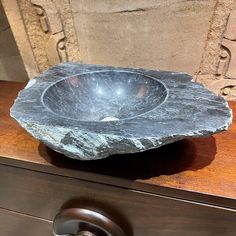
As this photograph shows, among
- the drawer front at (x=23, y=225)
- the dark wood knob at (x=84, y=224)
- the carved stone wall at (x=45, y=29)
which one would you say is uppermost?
the carved stone wall at (x=45, y=29)

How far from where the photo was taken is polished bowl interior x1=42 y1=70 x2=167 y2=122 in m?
0.62

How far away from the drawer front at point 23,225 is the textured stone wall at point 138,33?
0.51 meters

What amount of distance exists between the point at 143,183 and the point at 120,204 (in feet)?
0.29

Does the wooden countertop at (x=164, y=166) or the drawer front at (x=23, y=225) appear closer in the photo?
the wooden countertop at (x=164, y=166)

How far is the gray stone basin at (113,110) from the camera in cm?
41

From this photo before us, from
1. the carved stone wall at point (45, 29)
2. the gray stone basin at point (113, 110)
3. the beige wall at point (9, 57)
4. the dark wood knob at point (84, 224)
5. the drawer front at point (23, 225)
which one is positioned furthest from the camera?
the beige wall at point (9, 57)

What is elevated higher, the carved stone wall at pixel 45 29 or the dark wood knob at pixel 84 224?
the carved stone wall at pixel 45 29

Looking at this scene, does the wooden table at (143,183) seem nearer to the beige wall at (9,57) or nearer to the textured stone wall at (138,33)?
the textured stone wall at (138,33)

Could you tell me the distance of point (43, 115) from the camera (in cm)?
48

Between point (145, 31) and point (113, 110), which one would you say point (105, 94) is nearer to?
point (113, 110)

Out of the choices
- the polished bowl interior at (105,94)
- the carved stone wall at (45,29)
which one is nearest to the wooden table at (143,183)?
the polished bowl interior at (105,94)

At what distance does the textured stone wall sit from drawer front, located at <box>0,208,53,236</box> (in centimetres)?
51

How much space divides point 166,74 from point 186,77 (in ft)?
0.17

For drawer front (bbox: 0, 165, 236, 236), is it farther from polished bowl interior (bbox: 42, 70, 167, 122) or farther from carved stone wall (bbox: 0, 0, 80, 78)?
carved stone wall (bbox: 0, 0, 80, 78)
